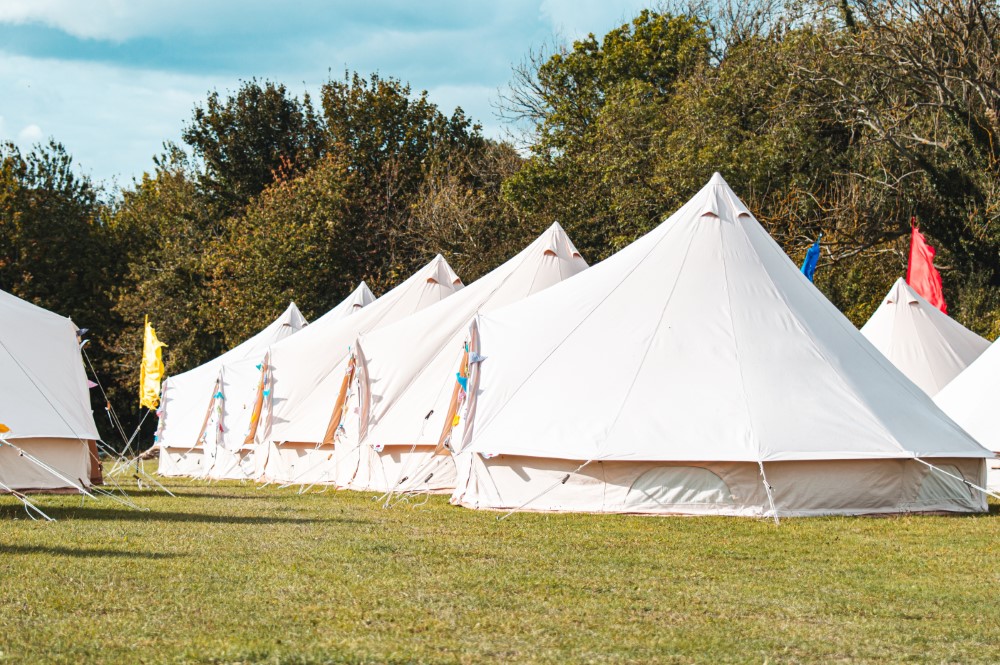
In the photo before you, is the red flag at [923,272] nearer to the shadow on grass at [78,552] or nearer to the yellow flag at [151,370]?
the yellow flag at [151,370]

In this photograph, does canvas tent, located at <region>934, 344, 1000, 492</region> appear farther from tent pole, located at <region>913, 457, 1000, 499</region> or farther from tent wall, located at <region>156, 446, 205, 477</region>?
tent wall, located at <region>156, 446, 205, 477</region>

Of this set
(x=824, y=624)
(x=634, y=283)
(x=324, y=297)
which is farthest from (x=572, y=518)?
(x=324, y=297)

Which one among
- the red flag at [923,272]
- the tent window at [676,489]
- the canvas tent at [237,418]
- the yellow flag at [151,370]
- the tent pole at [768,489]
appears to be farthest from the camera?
the yellow flag at [151,370]

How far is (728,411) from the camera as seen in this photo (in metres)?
12.5

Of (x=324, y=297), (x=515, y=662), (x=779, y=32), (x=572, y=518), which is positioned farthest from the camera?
(x=324, y=297)

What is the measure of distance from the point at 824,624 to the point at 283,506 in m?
9.09

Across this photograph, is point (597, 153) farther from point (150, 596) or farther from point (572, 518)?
point (150, 596)

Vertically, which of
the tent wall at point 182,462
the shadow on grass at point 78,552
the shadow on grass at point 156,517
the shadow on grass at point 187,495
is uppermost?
the shadow on grass at point 78,552

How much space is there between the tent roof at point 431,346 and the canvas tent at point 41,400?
15.5ft

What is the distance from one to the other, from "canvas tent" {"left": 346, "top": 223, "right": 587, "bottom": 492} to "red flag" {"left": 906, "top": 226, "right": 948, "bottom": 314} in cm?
888

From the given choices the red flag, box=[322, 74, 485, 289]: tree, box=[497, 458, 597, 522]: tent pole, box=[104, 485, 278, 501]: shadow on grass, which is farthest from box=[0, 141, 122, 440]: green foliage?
box=[497, 458, 597, 522]: tent pole

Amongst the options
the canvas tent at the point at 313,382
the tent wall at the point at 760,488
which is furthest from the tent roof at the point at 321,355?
the tent wall at the point at 760,488

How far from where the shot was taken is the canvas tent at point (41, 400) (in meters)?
13.4

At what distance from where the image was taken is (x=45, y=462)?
13.7 metres
